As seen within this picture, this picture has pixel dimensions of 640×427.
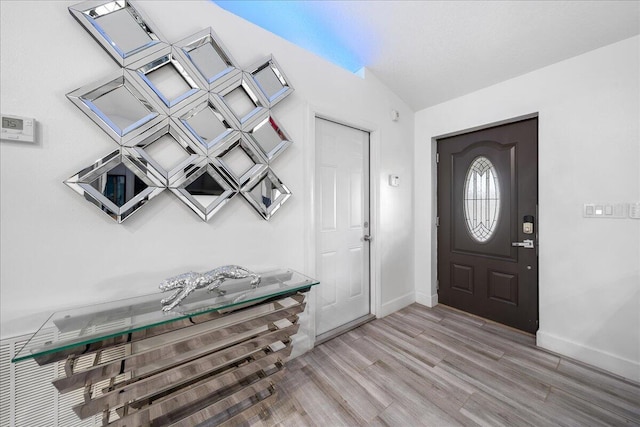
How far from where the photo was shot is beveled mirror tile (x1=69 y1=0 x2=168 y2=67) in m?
1.26

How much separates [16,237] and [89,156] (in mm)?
484

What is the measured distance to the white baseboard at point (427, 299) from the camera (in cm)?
308

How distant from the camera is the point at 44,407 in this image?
3.86ft

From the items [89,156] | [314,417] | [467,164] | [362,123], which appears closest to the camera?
[89,156]

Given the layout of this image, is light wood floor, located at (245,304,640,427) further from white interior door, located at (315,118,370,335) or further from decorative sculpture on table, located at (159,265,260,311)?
decorative sculpture on table, located at (159,265,260,311)

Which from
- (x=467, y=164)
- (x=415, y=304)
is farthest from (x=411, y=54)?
(x=415, y=304)

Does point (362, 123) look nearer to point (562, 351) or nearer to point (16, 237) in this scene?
point (16, 237)

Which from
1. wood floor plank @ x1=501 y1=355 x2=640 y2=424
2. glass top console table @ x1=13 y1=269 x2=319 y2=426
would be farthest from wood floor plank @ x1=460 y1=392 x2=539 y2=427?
glass top console table @ x1=13 y1=269 x2=319 y2=426

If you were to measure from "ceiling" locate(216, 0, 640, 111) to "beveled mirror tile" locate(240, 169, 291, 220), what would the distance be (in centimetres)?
132

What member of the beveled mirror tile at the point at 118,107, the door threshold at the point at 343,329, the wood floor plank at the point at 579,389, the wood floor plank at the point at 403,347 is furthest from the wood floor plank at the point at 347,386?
the beveled mirror tile at the point at 118,107

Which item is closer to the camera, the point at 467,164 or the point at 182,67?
the point at 182,67

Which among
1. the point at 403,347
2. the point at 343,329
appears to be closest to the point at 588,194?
the point at 403,347

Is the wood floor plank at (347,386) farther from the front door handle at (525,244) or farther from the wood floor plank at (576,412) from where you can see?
the front door handle at (525,244)

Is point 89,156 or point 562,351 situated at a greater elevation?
point 89,156
